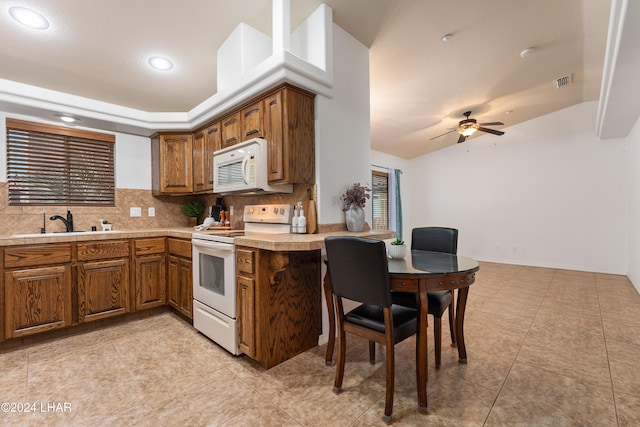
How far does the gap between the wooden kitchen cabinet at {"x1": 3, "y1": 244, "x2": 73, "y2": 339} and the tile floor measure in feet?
0.67

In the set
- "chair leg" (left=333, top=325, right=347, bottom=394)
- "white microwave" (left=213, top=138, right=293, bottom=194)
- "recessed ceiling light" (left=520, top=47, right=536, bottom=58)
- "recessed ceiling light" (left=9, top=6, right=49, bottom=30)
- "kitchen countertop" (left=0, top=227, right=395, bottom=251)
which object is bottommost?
"chair leg" (left=333, top=325, right=347, bottom=394)

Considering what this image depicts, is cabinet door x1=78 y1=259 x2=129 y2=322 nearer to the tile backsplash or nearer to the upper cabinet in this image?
the tile backsplash

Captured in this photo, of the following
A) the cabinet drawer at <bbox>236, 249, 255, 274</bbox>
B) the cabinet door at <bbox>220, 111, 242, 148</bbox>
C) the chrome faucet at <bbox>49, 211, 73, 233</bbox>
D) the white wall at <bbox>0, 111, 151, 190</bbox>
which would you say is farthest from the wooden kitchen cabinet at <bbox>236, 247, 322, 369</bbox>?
the white wall at <bbox>0, 111, 151, 190</bbox>

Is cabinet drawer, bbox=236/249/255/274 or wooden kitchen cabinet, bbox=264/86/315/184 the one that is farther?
wooden kitchen cabinet, bbox=264/86/315/184

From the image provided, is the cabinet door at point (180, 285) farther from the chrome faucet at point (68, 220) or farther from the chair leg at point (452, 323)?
the chair leg at point (452, 323)

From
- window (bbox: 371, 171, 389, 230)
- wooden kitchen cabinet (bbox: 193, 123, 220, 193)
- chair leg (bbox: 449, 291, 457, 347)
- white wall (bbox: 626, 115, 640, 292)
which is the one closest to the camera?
chair leg (bbox: 449, 291, 457, 347)

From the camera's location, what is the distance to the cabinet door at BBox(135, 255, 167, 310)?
9.21 ft

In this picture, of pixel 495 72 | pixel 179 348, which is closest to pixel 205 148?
pixel 179 348

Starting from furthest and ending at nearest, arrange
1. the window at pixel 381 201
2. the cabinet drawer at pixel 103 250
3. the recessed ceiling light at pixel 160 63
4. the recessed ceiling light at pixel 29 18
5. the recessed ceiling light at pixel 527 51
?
the window at pixel 381 201 < the recessed ceiling light at pixel 527 51 < the recessed ceiling light at pixel 160 63 < the cabinet drawer at pixel 103 250 < the recessed ceiling light at pixel 29 18

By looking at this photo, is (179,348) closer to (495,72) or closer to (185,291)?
(185,291)

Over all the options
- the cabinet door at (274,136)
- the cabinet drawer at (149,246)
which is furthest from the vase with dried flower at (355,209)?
the cabinet drawer at (149,246)

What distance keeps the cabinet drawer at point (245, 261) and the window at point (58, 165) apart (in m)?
2.33

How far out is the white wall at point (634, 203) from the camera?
3.79 meters

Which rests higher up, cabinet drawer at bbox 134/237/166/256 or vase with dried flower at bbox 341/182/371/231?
vase with dried flower at bbox 341/182/371/231
